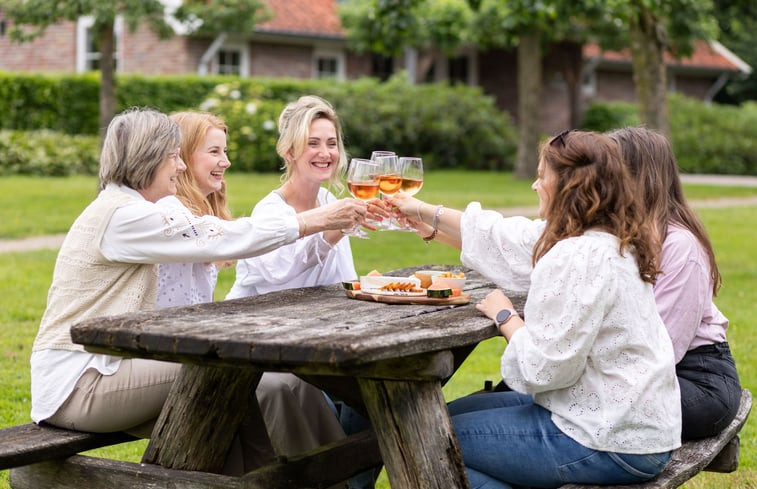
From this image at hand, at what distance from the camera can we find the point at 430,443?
3.41 meters

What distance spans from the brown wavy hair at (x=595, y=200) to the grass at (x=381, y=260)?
77.4 inches

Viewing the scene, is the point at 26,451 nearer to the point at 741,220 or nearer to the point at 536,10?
the point at 536,10

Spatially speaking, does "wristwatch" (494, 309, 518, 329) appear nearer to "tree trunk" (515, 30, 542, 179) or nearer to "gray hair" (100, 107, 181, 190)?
"gray hair" (100, 107, 181, 190)

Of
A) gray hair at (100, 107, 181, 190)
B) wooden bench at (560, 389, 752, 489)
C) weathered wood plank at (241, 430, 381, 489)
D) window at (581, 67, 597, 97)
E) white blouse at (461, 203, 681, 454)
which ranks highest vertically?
window at (581, 67, 597, 97)

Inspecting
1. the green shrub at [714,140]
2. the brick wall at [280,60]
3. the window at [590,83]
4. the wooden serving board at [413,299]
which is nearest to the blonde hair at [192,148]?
the wooden serving board at [413,299]

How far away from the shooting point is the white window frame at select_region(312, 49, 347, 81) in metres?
27.8

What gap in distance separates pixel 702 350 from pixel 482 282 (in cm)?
111

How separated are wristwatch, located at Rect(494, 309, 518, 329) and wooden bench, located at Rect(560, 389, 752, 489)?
0.57m

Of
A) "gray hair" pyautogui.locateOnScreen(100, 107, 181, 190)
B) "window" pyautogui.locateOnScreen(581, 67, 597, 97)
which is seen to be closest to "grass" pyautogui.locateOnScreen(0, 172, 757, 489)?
"gray hair" pyautogui.locateOnScreen(100, 107, 181, 190)

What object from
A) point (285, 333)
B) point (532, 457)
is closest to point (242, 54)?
point (532, 457)

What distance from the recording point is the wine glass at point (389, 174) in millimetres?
4379

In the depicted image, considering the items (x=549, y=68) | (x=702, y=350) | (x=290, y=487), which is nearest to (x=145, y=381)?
Answer: (x=290, y=487)

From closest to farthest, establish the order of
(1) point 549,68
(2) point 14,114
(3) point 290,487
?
(3) point 290,487
(2) point 14,114
(1) point 549,68

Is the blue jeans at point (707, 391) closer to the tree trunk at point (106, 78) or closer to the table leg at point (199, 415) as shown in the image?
the table leg at point (199, 415)
